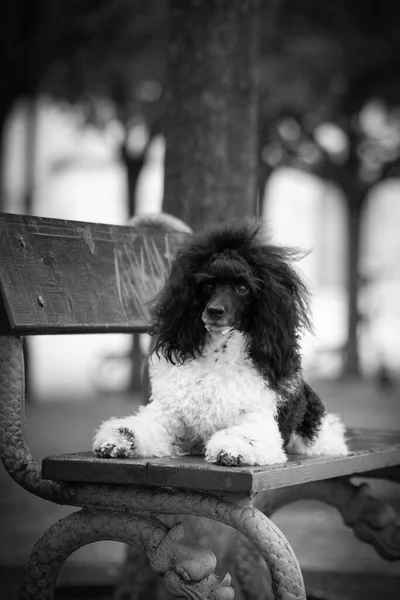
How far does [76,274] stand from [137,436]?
33.3 inches

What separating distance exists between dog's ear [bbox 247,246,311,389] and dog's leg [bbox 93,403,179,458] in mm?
371

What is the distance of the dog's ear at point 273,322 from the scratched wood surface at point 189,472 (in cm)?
32

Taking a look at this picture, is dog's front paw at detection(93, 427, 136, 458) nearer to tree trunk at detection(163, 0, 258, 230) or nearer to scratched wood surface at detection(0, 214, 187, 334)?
scratched wood surface at detection(0, 214, 187, 334)

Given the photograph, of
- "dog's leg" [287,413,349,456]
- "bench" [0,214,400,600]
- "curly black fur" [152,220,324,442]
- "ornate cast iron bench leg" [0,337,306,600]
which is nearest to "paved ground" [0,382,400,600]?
"bench" [0,214,400,600]

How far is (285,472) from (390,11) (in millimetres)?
10503

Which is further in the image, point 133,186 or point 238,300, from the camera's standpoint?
point 133,186

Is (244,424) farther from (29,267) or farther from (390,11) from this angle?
(390,11)

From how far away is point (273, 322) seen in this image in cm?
324

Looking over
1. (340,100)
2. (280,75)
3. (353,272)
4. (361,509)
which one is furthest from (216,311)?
(353,272)

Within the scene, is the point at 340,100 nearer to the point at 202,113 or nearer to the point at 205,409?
the point at 202,113

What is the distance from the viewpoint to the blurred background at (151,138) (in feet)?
34.9

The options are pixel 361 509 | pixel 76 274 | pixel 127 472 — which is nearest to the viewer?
pixel 127 472

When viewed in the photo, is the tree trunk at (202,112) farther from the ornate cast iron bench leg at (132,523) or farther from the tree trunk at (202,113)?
the ornate cast iron bench leg at (132,523)

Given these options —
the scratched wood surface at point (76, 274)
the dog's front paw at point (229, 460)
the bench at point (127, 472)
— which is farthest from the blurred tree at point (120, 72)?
the dog's front paw at point (229, 460)
